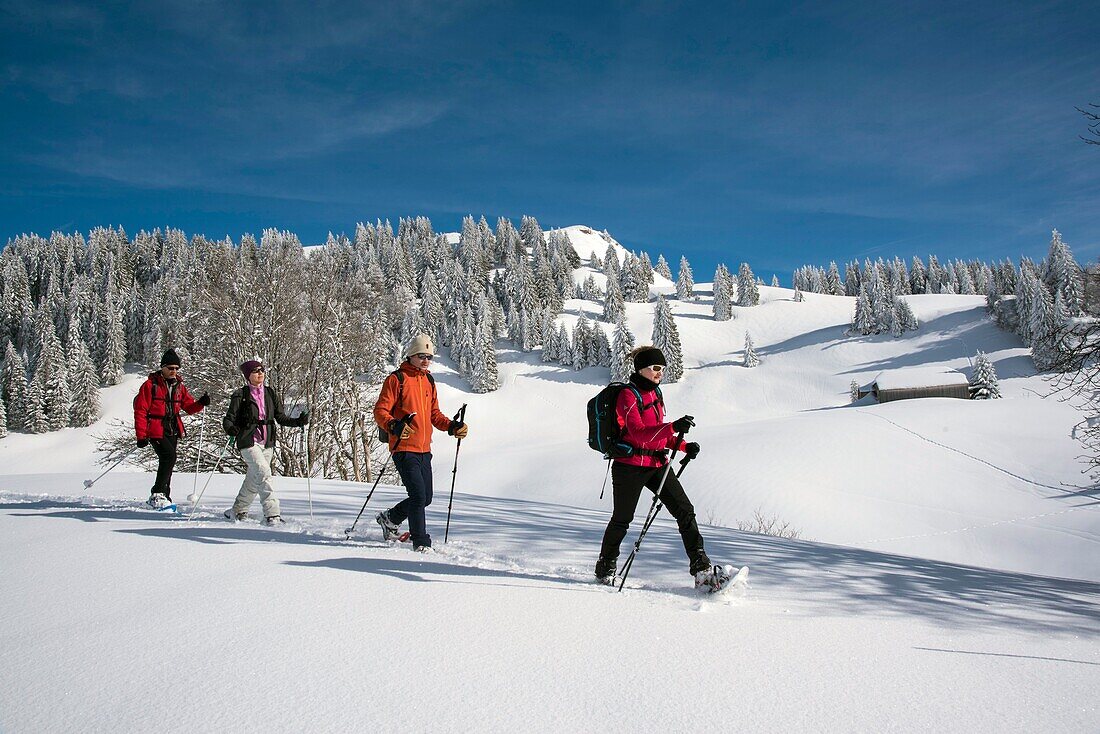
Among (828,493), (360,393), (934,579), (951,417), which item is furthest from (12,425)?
(951,417)

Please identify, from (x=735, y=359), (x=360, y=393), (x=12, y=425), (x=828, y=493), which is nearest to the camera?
(x=360, y=393)

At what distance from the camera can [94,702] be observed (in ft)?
8.17

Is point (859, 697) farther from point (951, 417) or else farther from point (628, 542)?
point (951, 417)

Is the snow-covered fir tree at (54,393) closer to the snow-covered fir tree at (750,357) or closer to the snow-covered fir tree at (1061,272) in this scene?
the snow-covered fir tree at (750,357)

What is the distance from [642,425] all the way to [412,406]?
252 centimetres

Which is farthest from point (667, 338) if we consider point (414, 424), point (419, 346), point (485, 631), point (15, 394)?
point (15, 394)

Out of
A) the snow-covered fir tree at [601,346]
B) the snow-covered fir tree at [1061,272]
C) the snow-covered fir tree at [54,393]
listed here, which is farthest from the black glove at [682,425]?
the snow-covered fir tree at [1061,272]

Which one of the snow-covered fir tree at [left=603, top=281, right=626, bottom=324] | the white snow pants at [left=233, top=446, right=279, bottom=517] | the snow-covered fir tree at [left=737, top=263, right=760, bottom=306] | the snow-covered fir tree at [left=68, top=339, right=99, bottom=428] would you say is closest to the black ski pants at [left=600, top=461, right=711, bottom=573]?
the white snow pants at [left=233, top=446, right=279, bottom=517]

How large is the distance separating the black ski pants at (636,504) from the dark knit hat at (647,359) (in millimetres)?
859

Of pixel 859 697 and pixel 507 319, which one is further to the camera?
pixel 507 319

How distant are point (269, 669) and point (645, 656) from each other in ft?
6.53

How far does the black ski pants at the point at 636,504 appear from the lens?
471 centimetres

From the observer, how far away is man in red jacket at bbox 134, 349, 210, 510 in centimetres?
794

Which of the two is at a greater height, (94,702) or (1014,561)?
(94,702)
